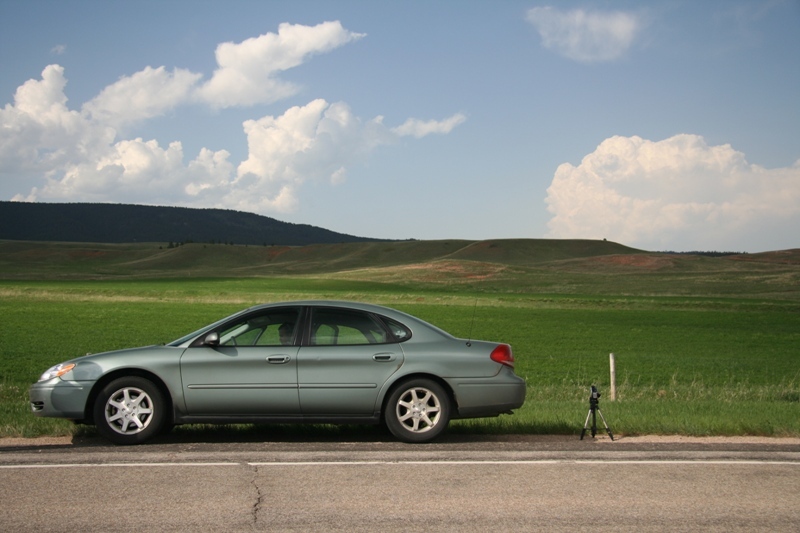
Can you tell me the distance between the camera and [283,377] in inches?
342

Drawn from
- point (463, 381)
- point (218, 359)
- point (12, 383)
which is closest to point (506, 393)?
point (463, 381)

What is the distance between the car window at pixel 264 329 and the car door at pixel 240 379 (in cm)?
8

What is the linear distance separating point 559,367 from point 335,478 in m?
17.9

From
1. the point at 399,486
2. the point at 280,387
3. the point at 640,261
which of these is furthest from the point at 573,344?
the point at 640,261

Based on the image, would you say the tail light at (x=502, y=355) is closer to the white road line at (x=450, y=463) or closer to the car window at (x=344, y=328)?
the car window at (x=344, y=328)

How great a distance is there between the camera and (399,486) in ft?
21.9

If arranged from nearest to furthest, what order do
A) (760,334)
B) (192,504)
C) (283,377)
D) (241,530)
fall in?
(241,530) < (192,504) < (283,377) < (760,334)

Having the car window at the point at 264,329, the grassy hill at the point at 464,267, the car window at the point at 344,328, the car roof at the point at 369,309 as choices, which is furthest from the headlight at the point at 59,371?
the grassy hill at the point at 464,267

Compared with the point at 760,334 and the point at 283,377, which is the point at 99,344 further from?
the point at 760,334

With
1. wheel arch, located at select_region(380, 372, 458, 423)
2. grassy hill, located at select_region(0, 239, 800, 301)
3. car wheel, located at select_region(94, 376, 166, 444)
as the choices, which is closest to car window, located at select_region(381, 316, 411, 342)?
wheel arch, located at select_region(380, 372, 458, 423)

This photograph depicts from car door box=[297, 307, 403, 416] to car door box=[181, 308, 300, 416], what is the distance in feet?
0.42

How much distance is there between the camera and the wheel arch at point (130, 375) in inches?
344

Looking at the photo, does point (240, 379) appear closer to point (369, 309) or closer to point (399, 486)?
point (369, 309)

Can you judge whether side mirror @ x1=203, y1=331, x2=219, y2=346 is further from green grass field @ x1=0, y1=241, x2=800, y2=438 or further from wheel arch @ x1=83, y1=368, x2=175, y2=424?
green grass field @ x1=0, y1=241, x2=800, y2=438
